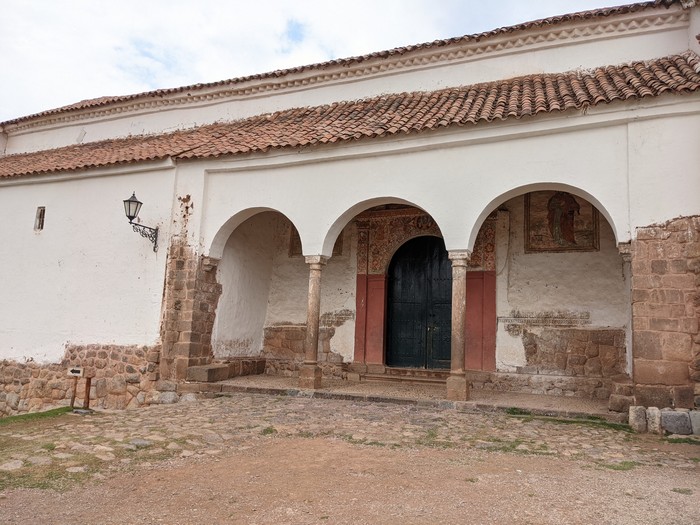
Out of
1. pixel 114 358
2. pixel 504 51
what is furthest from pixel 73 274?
pixel 504 51

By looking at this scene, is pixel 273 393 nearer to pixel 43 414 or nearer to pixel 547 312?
pixel 43 414

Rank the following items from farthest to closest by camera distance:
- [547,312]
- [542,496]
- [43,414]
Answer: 1. [547,312]
2. [43,414]
3. [542,496]

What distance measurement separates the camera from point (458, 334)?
7.12 metres

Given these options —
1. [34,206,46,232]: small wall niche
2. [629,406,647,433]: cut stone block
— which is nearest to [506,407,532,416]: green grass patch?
[629,406,647,433]: cut stone block

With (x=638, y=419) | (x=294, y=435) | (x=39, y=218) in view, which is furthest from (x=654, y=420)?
(x=39, y=218)

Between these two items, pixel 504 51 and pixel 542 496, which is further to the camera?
pixel 504 51

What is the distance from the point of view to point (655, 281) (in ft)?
19.8

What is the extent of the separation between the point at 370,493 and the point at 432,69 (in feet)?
26.0

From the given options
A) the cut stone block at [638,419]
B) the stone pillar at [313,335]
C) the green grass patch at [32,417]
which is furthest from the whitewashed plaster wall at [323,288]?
the cut stone block at [638,419]

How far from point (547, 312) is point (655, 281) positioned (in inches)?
88.9

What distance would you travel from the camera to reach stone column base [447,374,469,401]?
273 inches

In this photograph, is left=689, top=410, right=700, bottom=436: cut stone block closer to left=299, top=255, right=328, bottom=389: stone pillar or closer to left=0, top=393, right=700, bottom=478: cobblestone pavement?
left=0, top=393, right=700, bottom=478: cobblestone pavement

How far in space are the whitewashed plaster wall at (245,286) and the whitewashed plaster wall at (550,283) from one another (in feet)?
13.9

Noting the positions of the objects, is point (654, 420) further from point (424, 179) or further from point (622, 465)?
point (424, 179)
